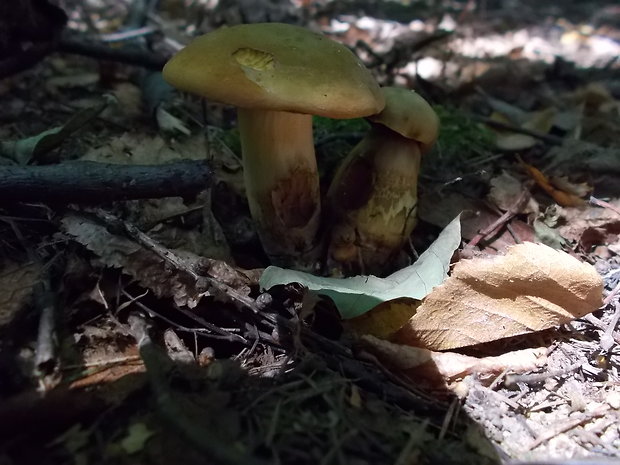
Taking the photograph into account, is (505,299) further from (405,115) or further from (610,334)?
(405,115)

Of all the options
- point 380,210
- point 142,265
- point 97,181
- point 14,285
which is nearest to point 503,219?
point 380,210

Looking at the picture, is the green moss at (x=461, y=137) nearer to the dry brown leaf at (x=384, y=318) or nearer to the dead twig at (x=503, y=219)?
the dead twig at (x=503, y=219)

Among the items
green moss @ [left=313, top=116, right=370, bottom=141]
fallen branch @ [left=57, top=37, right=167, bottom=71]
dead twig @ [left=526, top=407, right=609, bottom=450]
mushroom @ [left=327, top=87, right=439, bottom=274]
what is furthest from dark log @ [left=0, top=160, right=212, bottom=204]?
fallen branch @ [left=57, top=37, right=167, bottom=71]

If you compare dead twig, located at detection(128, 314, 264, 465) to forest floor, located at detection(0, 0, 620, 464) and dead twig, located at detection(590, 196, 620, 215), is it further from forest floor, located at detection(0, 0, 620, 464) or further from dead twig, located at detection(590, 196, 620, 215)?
dead twig, located at detection(590, 196, 620, 215)

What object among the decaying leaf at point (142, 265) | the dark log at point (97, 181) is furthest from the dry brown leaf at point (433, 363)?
the dark log at point (97, 181)

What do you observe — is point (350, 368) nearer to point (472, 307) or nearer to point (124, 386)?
point (472, 307)

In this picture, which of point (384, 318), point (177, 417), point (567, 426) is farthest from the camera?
point (384, 318)
